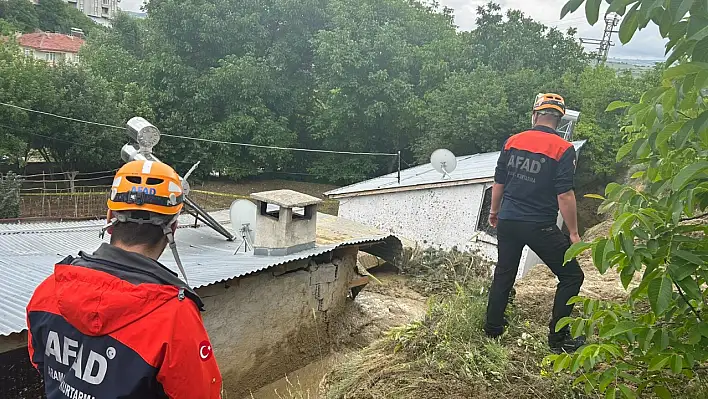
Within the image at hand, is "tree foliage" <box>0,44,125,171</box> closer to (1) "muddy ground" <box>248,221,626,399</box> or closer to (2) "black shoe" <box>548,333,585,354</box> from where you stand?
(1) "muddy ground" <box>248,221,626,399</box>

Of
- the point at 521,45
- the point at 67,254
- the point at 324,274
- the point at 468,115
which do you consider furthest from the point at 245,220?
the point at 521,45

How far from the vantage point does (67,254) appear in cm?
688

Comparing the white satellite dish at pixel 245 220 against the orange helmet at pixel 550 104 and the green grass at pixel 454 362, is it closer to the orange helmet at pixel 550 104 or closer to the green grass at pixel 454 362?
the green grass at pixel 454 362

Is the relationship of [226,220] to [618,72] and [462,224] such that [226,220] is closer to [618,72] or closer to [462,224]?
[462,224]

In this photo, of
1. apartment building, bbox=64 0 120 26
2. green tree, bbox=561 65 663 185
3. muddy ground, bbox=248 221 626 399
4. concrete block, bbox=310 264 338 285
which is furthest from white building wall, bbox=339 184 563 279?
apartment building, bbox=64 0 120 26

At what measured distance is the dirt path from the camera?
6.93 m

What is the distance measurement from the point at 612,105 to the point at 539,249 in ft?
5.24

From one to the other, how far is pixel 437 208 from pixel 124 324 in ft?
36.5

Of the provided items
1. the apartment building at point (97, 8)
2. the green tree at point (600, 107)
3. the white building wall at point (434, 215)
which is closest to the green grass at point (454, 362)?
the white building wall at point (434, 215)

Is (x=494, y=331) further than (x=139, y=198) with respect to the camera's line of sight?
Yes

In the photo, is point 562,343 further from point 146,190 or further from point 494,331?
point 146,190

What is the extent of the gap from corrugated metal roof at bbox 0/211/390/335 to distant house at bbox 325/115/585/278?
298cm

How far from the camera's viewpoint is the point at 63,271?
163 cm

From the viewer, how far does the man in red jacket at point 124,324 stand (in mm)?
1503
